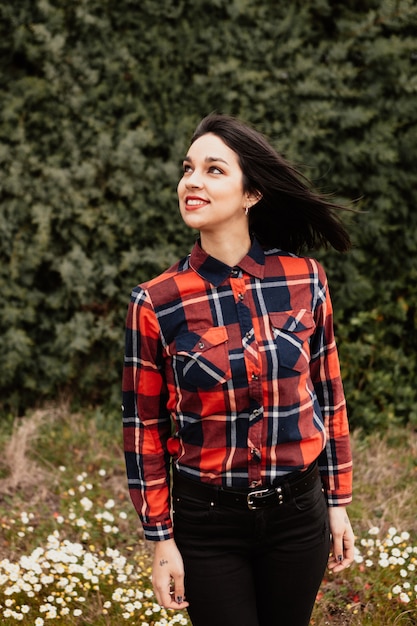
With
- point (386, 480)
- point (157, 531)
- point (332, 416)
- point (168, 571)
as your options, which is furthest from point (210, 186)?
point (386, 480)

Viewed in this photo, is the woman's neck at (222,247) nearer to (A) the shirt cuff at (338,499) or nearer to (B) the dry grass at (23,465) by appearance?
(A) the shirt cuff at (338,499)

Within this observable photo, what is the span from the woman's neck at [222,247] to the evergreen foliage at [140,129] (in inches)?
92.9

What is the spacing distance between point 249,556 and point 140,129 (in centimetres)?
299

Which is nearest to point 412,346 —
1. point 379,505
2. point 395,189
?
point 395,189

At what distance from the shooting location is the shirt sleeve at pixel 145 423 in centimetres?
179

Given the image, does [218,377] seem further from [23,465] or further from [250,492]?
[23,465]

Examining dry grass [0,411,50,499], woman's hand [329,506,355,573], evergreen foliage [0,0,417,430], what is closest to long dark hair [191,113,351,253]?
woman's hand [329,506,355,573]

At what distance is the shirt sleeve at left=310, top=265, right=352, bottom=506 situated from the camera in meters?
2.01

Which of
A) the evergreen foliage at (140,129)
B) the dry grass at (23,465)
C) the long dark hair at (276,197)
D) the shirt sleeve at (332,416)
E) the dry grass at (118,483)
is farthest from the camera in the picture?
the evergreen foliage at (140,129)

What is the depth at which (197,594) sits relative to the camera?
6.00ft

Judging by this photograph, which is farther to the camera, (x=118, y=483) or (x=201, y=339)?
(x=118, y=483)

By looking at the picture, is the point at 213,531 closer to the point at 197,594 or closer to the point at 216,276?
the point at 197,594

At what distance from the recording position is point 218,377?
1.74m

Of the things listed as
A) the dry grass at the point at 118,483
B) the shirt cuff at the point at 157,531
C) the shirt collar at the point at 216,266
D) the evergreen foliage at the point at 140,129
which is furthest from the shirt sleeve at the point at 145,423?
the evergreen foliage at the point at 140,129
